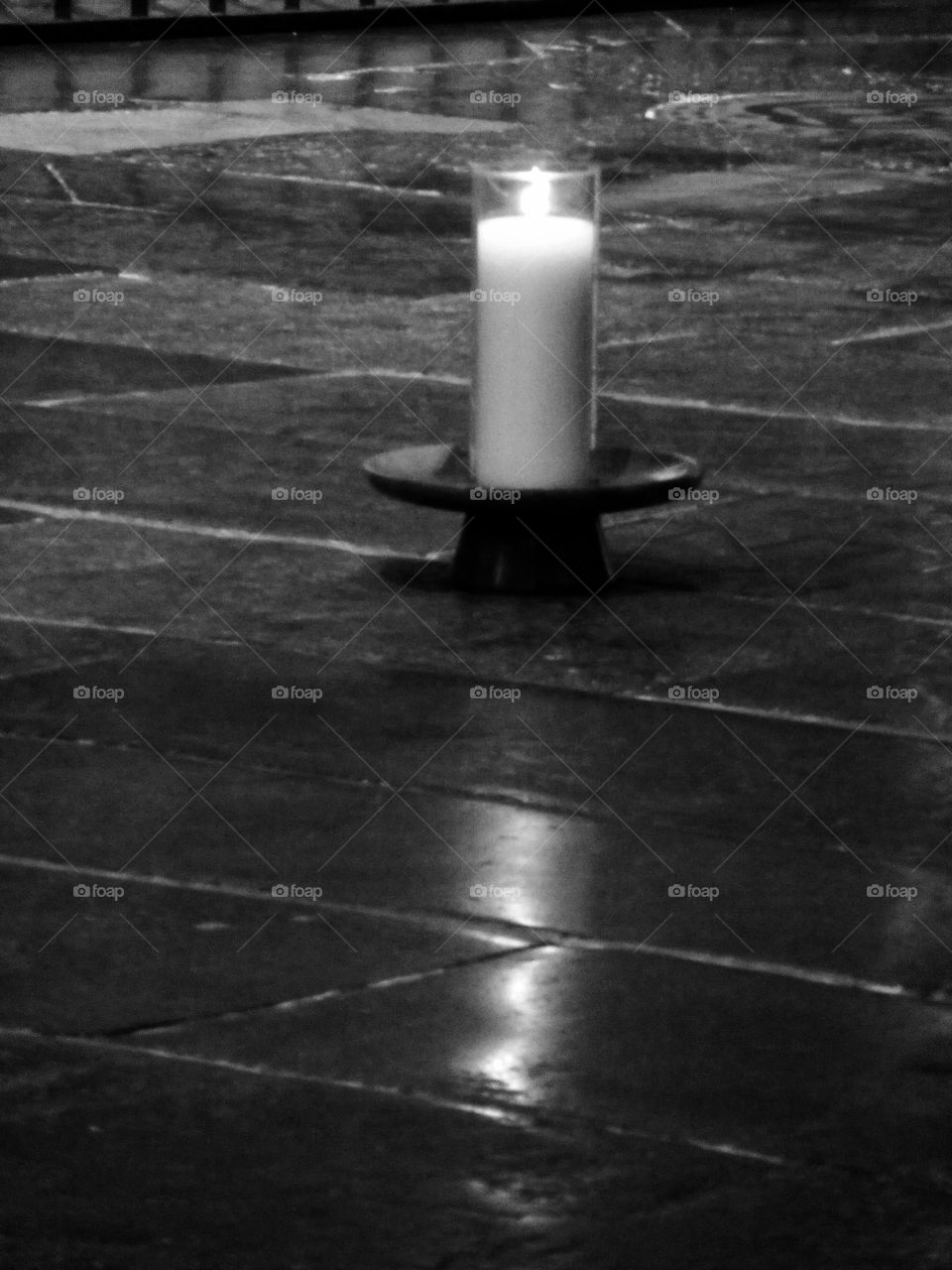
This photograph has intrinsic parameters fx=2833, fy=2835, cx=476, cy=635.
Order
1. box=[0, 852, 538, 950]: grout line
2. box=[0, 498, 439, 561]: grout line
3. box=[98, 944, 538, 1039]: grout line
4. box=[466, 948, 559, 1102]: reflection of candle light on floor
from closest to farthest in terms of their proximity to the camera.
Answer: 1. box=[466, 948, 559, 1102]: reflection of candle light on floor
2. box=[98, 944, 538, 1039]: grout line
3. box=[0, 852, 538, 950]: grout line
4. box=[0, 498, 439, 561]: grout line

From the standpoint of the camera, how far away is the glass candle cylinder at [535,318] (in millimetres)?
5645

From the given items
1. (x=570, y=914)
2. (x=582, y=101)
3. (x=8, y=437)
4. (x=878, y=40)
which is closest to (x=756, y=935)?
(x=570, y=914)

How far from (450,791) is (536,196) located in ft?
5.56

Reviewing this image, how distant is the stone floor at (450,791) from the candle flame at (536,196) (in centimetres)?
78

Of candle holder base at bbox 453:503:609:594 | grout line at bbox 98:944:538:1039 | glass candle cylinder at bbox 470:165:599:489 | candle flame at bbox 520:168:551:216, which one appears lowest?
grout line at bbox 98:944:538:1039

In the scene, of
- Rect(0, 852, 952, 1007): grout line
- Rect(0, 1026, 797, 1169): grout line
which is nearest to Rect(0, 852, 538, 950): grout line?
Rect(0, 852, 952, 1007): grout line

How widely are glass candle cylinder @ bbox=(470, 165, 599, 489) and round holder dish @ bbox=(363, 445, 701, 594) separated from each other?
0.25ft

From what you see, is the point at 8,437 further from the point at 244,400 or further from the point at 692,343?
the point at 692,343

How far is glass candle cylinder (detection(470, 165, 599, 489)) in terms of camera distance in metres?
5.64

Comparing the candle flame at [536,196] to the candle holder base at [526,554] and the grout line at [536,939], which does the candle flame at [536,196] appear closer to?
the candle holder base at [526,554]

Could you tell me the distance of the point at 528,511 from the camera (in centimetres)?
556

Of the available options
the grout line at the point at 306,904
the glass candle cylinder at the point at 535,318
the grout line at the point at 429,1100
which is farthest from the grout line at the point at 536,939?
the glass candle cylinder at the point at 535,318

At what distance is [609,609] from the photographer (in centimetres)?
559

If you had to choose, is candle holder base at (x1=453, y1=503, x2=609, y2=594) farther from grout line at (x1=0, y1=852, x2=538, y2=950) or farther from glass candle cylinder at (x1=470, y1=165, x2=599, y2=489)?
grout line at (x1=0, y1=852, x2=538, y2=950)
